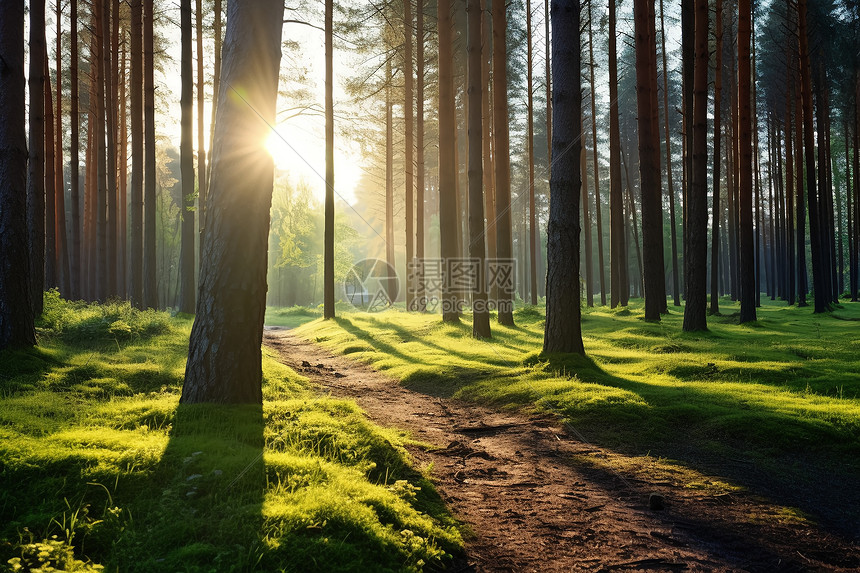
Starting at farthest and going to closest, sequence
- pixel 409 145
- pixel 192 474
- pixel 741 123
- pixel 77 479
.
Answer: pixel 409 145, pixel 741 123, pixel 192 474, pixel 77 479

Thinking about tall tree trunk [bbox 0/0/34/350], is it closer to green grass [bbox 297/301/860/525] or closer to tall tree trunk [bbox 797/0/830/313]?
green grass [bbox 297/301/860/525]

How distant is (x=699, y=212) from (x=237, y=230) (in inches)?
475

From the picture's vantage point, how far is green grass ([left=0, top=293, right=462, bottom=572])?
2.71 metres

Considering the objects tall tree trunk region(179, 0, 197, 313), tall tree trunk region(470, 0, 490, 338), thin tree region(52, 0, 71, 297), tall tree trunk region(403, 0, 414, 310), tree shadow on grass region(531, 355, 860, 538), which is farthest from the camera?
tall tree trunk region(403, 0, 414, 310)

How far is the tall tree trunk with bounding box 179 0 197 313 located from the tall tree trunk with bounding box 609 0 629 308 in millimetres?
14600

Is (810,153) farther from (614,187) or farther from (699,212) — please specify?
(699,212)

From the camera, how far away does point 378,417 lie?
6.56 metres

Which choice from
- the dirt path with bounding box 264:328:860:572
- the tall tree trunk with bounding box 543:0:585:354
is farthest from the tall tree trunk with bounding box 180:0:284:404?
the tall tree trunk with bounding box 543:0:585:354

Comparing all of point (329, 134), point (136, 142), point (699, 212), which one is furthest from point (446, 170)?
point (136, 142)

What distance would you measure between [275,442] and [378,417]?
2.24 metres

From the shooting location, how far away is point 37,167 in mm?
10641

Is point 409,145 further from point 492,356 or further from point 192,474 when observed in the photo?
point 192,474

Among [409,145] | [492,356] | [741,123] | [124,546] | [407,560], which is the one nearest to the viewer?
[124,546]

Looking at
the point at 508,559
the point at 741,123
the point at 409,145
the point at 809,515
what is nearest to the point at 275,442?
the point at 508,559
